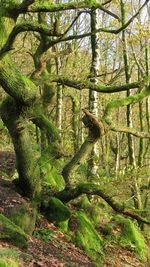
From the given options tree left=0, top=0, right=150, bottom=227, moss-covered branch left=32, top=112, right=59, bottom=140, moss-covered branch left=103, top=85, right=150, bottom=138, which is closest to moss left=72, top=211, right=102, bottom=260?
tree left=0, top=0, right=150, bottom=227

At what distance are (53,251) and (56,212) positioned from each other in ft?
6.61

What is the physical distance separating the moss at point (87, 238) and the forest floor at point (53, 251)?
0.21m

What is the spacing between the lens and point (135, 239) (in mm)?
11188

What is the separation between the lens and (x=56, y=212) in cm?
1000

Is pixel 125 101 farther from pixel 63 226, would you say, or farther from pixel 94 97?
pixel 63 226

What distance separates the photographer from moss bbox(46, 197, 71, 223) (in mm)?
10009

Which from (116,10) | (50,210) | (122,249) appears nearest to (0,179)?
(50,210)

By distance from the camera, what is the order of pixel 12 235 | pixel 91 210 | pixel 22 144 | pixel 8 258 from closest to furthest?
pixel 8 258, pixel 12 235, pixel 22 144, pixel 91 210

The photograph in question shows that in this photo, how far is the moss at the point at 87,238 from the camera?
945 centimetres

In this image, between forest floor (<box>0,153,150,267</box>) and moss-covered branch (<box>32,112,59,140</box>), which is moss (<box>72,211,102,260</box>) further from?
moss-covered branch (<box>32,112,59,140</box>)

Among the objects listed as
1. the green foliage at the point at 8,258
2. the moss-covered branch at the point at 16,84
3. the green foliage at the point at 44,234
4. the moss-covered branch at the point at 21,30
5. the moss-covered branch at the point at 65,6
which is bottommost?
the green foliage at the point at 44,234

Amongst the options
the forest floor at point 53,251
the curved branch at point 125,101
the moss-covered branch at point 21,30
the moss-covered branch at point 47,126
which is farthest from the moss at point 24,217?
the moss-covered branch at point 21,30

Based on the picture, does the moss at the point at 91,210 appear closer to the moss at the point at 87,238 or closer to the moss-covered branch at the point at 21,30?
the moss at the point at 87,238

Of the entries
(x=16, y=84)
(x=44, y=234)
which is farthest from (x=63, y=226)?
(x=16, y=84)
